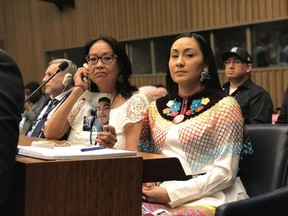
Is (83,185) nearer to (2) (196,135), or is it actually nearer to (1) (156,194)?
(1) (156,194)

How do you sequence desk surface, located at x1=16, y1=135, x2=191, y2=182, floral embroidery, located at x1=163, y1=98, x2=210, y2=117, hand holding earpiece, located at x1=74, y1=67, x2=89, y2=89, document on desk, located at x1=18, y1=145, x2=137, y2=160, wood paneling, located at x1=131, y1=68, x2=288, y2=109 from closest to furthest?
document on desk, located at x1=18, y1=145, x2=137, y2=160 → desk surface, located at x1=16, y1=135, x2=191, y2=182 → floral embroidery, located at x1=163, y1=98, x2=210, y2=117 → hand holding earpiece, located at x1=74, y1=67, x2=89, y2=89 → wood paneling, located at x1=131, y1=68, x2=288, y2=109

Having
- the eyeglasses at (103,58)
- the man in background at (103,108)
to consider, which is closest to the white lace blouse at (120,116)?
the eyeglasses at (103,58)

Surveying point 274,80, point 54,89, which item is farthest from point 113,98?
point 274,80

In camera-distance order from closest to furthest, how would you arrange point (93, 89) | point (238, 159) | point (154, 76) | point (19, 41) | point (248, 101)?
1. point (238, 159)
2. point (93, 89)
3. point (248, 101)
4. point (154, 76)
5. point (19, 41)

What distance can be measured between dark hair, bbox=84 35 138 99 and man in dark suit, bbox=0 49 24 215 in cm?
148

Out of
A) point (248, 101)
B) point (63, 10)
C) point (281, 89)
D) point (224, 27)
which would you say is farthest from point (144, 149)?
point (63, 10)

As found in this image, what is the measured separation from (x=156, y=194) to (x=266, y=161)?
1.71 feet

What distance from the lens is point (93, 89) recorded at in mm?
2463

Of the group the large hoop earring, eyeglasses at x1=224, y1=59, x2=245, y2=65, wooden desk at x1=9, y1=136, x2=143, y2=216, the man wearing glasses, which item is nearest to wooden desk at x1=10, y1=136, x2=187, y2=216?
wooden desk at x1=9, y1=136, x2=143, y2=216

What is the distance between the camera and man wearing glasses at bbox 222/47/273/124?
151 inches

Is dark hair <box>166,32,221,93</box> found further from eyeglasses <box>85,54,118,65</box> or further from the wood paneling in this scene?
the wood paneling

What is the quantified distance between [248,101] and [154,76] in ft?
12.8

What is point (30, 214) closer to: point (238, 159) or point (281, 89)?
point (238, 159)

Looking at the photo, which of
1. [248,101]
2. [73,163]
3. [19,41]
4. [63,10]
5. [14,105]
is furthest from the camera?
[19,41]
